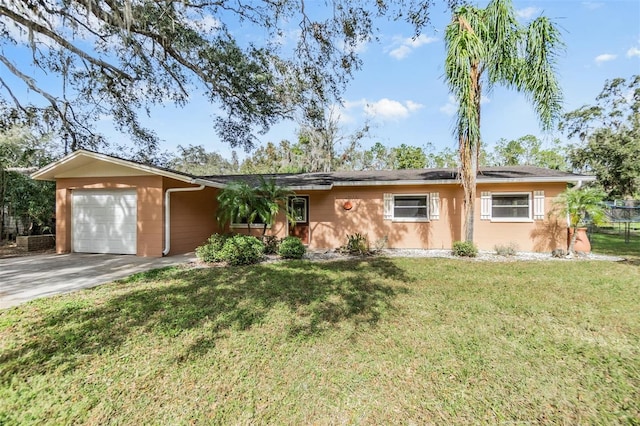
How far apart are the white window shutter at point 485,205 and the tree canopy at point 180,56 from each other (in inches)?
218

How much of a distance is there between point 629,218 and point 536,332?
13.1 metres

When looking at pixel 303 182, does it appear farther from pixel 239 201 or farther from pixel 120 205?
pixel 120 205

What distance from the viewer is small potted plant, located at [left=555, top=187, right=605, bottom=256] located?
25.9ft

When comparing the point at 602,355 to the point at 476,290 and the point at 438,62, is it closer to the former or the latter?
the point at 476,290

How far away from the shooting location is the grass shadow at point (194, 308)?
304 cm

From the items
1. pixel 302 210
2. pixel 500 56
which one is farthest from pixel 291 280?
pixel 500 56

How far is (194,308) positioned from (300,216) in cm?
738

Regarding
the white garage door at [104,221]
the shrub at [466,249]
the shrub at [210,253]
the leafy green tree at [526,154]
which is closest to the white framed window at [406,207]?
the shrub at [466,249]

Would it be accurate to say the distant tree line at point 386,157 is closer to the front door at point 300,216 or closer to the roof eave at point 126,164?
the front door at point 300,216

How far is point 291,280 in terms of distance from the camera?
18.7 ft

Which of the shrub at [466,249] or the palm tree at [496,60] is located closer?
the palm tree at [496,60]

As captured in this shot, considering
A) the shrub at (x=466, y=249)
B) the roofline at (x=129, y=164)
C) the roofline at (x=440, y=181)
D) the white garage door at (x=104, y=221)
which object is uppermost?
the roofline at (x=129, y=164)

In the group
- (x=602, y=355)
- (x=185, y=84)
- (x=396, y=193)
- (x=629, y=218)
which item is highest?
(x=185, y=84)

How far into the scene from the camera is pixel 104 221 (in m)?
9.05
